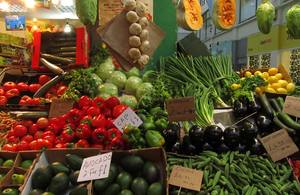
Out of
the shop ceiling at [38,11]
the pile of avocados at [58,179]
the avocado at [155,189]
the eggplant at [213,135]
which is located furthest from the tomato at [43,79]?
the shop ceiling at [38,11]

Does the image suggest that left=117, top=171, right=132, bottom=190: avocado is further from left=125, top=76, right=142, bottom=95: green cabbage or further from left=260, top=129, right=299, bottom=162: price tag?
left=125, top=76, right=142, bottom=95: green cabbage

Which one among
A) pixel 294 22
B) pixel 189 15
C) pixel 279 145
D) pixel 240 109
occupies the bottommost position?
pixel 279 145

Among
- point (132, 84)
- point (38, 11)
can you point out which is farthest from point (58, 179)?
point (38, 11)

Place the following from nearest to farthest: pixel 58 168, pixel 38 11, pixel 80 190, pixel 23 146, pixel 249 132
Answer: pixel 80 190, pixel 58 168, pixel 249 132, pixel 23 146, pixel 38 11

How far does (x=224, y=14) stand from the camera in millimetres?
5012

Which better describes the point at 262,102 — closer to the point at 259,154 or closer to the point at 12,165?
the point at 259,154

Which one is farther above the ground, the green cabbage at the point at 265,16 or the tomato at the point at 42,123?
the green cabbage at the point at 265,16

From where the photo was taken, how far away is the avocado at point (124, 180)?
2.29m

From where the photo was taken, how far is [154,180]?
2340mm

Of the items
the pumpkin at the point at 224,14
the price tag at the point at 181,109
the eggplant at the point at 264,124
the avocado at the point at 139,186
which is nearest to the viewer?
the avocado at the point at 139,186

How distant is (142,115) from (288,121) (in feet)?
4.08

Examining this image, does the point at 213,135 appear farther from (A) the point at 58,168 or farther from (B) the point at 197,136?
(A) the point at 58,168

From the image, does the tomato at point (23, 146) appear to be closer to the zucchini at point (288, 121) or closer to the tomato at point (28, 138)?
the tomato at point (28, 138)

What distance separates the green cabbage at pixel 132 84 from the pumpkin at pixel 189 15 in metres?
1.11
